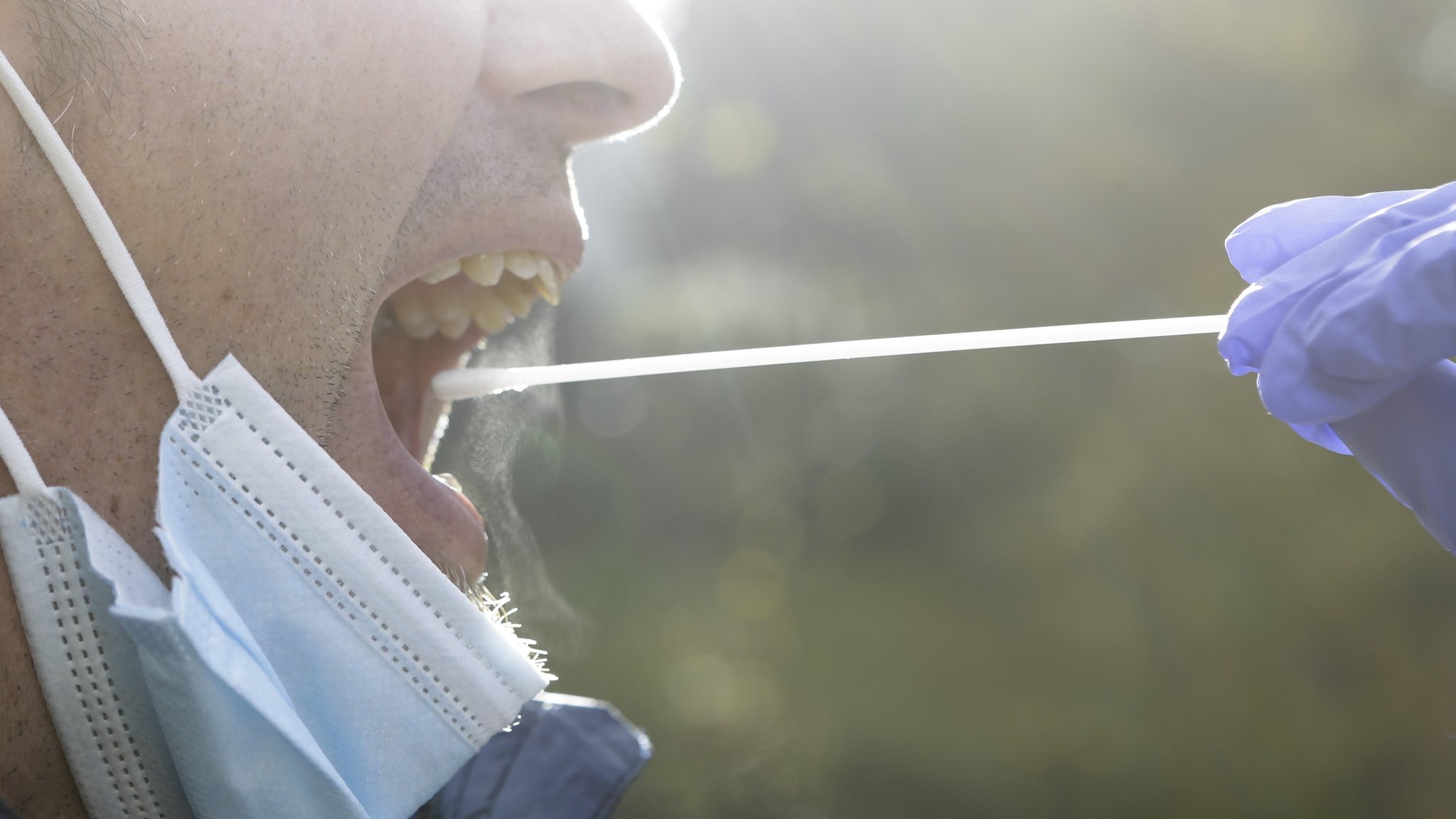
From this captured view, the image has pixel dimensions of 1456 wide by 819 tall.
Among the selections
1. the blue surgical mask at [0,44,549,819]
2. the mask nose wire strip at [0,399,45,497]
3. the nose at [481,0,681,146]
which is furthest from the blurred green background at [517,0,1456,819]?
the mask nose wire strip at [0,399,45,497]

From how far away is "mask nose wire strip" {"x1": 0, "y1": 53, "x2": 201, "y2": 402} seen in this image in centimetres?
93

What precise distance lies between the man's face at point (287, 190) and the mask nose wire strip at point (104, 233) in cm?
1

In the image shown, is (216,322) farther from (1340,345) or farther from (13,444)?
(1340,345)

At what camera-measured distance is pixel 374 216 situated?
1.18 m

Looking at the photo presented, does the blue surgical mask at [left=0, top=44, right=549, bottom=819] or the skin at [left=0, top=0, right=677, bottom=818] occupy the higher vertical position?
the skin at [left=0, top=0, right=677, bottom=818]

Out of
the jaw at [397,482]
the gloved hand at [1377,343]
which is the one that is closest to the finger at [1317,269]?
the gloved hand at [1377,343]

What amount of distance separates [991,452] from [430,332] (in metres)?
4.59

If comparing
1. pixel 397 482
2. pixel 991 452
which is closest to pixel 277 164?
pixel 397 482

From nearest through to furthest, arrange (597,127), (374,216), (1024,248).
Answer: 1. (374,216)
2. (597,127)
3. (1024,248)

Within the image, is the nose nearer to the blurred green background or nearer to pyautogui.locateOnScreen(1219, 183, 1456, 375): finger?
pyautogui.locateOnScreen(1219, 183, 1456, 375): finger

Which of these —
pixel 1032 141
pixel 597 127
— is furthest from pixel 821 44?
pixel 597 127

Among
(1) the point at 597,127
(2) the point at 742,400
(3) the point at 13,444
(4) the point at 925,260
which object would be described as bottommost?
(2) the point at 742,400

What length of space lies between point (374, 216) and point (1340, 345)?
3.45 ft

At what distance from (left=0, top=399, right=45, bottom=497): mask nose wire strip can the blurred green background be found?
4278mm
